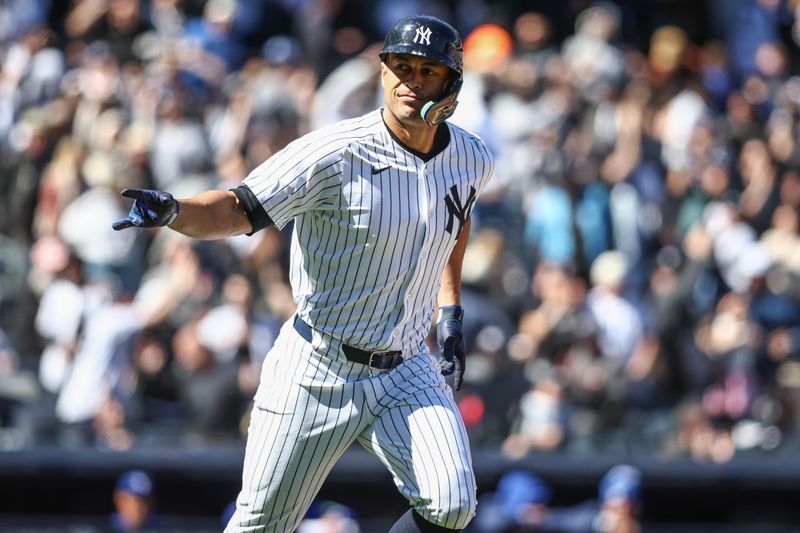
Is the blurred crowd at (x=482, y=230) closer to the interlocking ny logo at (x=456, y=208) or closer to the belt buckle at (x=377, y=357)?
the interlocking ny logo at (x=456, y=208)

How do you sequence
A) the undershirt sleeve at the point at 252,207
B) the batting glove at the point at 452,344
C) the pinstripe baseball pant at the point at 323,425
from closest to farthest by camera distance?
1. the undershirt sleeve at the point at 252,207
2. the pinstripe baseball pant at the point at 323,425
3. the batting glove at the point at 452,344

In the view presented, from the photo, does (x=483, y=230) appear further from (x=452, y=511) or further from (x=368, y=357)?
(x=452, y=511)

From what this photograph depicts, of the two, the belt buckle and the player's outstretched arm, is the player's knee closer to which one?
the belt buckle

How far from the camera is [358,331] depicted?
4.69 meters

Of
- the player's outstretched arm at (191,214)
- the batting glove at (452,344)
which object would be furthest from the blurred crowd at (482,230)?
the player's outstretched arm at (191,214)

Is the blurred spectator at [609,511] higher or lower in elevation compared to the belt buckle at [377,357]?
lower

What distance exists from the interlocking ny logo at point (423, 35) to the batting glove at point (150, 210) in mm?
942

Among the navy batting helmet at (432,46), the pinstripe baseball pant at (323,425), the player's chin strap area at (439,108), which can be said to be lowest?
the pinstripe baseball pant at (323,425)

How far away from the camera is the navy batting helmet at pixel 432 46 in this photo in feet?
15.0

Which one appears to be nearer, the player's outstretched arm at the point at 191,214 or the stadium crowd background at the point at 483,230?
the player's outstretched arm at the point at 191,214

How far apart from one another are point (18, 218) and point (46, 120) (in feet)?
2.76

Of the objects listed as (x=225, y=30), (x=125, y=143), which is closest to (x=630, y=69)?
(x=225, y=30)

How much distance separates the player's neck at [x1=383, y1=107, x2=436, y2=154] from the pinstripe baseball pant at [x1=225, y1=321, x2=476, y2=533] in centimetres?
67

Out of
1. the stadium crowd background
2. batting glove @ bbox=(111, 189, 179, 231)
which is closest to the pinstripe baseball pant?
batting glove @ bbox=(111, 189, 179, 231)
